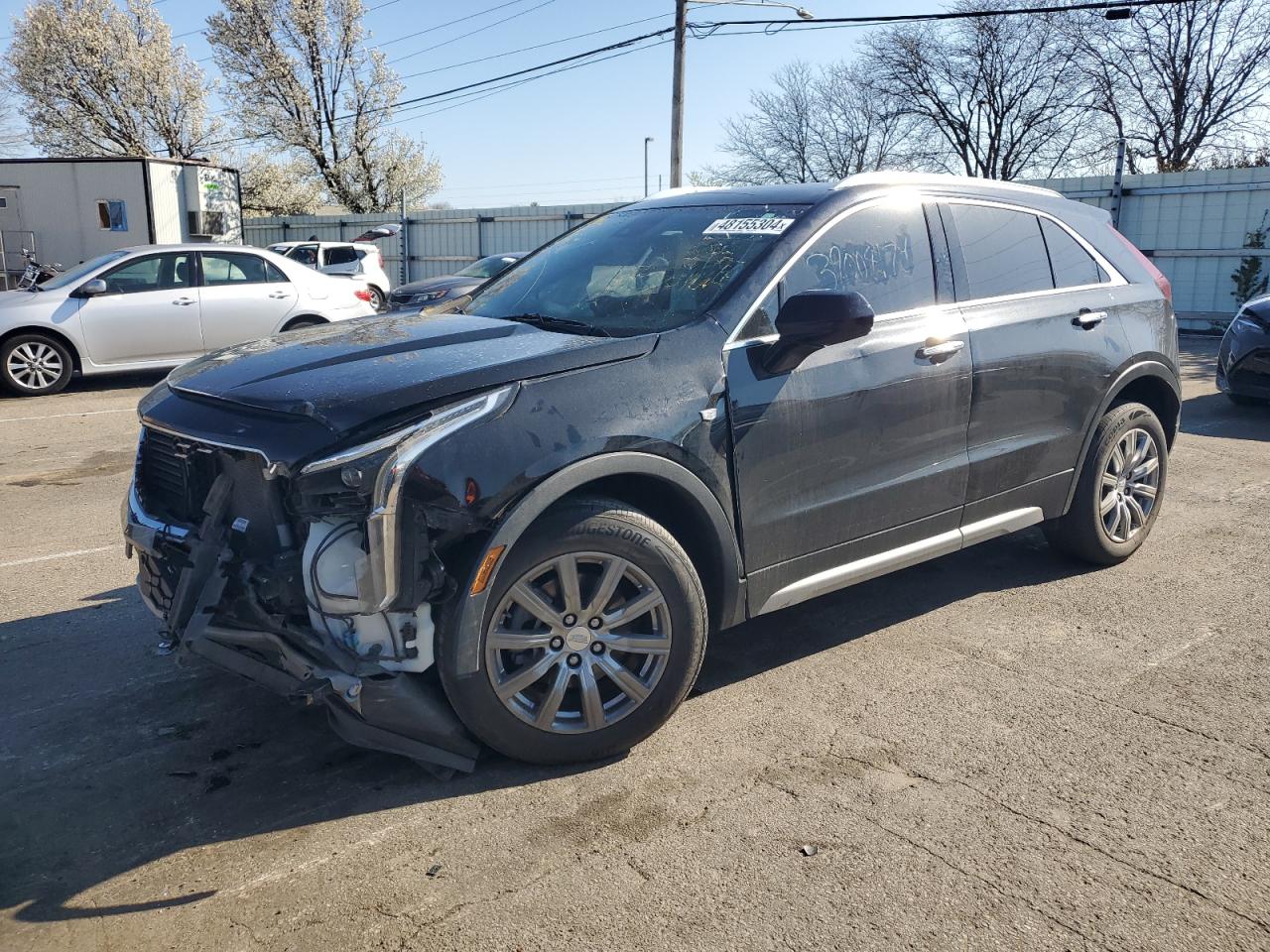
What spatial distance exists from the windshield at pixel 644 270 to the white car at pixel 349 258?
9.92 metres

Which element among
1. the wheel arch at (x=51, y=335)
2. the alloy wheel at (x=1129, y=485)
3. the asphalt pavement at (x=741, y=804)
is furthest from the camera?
the wheel arch at (x=51, y=335)

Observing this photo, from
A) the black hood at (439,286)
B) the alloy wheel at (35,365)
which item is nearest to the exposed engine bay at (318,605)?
the alloy wheel at (35,365)

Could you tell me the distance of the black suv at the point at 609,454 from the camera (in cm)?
299

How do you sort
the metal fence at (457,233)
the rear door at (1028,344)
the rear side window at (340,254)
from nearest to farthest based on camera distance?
the rear door at (1028,344)
the rear side window at (340,254)
the metal fence at (457,233)

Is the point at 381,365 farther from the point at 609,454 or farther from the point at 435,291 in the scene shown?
Result: the point at 435,291

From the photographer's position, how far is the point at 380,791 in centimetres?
323

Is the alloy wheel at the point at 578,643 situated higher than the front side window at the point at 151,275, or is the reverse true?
the front side window at the point at 151,275

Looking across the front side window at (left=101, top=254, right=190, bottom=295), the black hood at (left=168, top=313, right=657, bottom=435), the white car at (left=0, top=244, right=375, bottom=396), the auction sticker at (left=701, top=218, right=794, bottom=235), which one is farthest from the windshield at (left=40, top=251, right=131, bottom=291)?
the auction sticker at (left=701, top=218, right=794, bottom=235)

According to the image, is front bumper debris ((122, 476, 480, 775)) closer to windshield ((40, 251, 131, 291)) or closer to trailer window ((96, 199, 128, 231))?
windshield ((40, 251, 131, 291))

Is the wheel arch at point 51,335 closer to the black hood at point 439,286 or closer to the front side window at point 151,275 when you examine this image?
the front side window at point 151,275

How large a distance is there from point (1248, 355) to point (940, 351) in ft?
23.4

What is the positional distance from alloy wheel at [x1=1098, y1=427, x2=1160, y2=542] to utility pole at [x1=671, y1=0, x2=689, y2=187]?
20.1 metres

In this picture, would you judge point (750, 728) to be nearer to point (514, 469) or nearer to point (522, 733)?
point (522, 733)

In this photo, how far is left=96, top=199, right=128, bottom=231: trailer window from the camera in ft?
69.7
